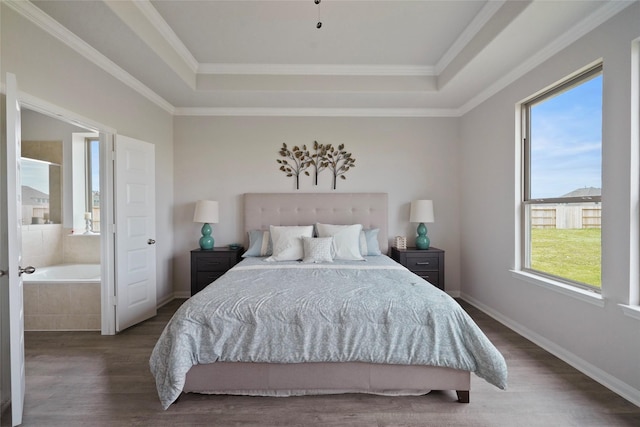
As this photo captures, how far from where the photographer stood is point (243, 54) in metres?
3.28

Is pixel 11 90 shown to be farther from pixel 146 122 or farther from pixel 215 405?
pixel 215 405

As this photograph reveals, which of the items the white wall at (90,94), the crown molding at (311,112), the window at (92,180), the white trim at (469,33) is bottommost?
the window at (92,180)

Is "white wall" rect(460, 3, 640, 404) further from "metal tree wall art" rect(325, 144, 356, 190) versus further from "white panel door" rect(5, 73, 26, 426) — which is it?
"white panel door" rect(5, 73, 26, 426)

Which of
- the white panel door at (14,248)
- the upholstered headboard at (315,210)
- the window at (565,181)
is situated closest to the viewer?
the white panel door at (14,248)

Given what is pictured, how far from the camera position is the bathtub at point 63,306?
10.2 ft

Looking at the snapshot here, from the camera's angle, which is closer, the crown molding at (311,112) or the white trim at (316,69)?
the white trim at (316,69)

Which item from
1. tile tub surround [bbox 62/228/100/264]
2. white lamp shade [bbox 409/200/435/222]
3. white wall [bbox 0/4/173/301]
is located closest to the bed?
white lamp shade [bbox 409/200/435/222]

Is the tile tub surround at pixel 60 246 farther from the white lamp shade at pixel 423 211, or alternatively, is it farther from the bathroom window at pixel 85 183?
the white lamp shade at pixel 423 211

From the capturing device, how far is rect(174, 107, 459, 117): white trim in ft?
13.7

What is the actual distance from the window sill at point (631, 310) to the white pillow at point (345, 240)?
217cm

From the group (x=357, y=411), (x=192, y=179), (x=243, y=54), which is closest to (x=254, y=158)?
(x=192, y=179)

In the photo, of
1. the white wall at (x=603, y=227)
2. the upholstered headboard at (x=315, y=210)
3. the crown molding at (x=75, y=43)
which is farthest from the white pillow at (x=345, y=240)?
the crown molding at (x=75, y=43)

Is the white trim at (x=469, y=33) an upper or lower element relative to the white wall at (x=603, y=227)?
upper

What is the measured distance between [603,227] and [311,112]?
11.1ft
